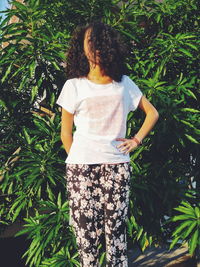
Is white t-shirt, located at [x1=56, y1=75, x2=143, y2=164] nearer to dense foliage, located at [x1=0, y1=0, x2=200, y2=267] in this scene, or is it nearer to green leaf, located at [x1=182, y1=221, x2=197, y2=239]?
dense foliage, located at [x1=0, y1=0, x2=200, y2=267]

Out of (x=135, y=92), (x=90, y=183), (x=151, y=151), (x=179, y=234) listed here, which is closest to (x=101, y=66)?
(x=135, y=92)

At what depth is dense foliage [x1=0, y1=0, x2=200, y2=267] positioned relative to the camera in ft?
8.29

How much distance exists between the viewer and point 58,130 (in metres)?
2.69

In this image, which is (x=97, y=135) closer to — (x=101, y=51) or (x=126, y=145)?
(x=126, y=145)

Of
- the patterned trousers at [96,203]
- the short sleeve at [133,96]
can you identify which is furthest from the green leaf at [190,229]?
the short sleeve at [133,96]

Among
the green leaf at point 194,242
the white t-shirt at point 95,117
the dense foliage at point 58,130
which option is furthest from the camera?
A: the dense foliage at point 58,130

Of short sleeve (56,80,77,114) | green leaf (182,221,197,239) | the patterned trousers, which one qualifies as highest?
short sleeve (56,80,77,114)

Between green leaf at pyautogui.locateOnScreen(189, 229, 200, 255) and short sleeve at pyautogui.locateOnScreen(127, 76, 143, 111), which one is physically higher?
short sleeve at pyautogui.locateOnScreen(127, 76, 143, 111)

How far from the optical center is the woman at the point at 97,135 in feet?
5.62

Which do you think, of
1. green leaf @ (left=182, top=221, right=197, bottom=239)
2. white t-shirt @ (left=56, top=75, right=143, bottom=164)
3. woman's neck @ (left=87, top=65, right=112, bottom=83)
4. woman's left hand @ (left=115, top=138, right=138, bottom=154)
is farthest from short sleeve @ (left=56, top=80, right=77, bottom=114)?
green leaf @ (left=182, top=221, right=197, bottom=239)

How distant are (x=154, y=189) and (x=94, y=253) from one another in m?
0.89

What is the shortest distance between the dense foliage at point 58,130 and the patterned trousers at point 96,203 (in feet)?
2.10

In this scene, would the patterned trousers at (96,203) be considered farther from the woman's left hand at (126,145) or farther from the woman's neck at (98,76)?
the woman's neck at (98,76)

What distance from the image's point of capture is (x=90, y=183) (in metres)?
1.75
